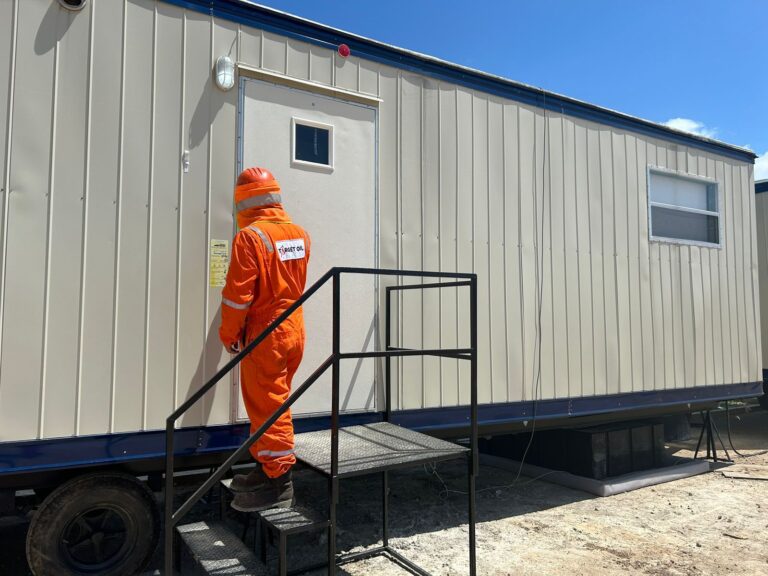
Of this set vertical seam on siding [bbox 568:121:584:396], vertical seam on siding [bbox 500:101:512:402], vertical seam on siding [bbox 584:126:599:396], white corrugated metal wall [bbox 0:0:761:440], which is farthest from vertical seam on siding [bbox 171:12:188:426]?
vertical seam on siding [bbox 584:126:599:396]

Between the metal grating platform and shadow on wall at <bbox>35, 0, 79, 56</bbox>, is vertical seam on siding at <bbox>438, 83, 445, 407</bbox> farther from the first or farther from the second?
shadow on wall at <bbox>35, 0, 79, 56</bbox>

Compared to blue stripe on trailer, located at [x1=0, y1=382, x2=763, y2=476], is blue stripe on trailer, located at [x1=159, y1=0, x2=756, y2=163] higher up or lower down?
higher up

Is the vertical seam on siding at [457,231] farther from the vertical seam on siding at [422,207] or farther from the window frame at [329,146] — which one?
the window frame at [329,146]

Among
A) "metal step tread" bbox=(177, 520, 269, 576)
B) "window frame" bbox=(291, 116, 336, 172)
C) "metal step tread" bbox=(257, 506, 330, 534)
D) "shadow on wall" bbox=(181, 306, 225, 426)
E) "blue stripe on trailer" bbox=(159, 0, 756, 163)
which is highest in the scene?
"blue stripe on trailer" bbox=(159, 0, 756, 163)

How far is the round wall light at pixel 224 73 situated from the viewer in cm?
330

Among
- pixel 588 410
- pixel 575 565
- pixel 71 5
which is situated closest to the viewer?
pixel 71 5

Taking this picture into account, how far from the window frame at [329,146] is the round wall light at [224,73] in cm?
42

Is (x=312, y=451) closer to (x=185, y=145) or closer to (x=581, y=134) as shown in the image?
(x=185, y=145)

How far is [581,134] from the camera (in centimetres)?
495

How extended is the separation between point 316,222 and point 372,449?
1.40 metres

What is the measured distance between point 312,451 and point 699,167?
16.4 feet

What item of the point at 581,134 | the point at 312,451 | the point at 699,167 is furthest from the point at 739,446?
the point at 312,451

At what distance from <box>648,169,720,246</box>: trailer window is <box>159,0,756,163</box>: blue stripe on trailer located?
1.29 ft

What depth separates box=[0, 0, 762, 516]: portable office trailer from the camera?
283 cm
